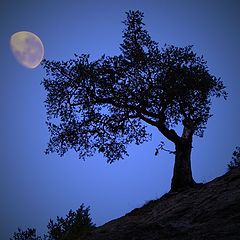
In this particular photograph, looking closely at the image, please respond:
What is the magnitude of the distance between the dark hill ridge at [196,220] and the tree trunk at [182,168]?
14.6 feet

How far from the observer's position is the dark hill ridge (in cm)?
948

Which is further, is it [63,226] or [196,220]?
[63,226]

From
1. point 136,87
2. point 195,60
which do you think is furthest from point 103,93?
point 195,60

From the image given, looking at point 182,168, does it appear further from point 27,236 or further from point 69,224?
point 27,236

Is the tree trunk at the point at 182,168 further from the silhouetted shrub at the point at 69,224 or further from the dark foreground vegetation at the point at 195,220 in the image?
the silhouetted shrub at the point at 69,224

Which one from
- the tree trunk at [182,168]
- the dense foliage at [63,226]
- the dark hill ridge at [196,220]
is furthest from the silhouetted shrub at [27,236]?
the dark hill ridge at [196,220]

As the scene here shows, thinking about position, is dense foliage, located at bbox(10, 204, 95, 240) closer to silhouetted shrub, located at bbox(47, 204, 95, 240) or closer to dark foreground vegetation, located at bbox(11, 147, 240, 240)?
silhouetted shrub, located at bbox(47, 204, 95, 240)

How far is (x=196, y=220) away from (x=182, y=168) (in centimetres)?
962

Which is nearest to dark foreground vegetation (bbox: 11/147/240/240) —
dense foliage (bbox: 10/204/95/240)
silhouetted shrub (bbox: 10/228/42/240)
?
dense foliage (bbox: 10/204/95/240)

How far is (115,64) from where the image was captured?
75.7ft

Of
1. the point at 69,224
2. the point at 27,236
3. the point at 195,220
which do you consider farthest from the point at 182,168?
the point at 27,236

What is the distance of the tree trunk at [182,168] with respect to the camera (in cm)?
2023

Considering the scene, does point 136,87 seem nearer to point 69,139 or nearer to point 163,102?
point 163,102

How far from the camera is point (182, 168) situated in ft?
67.8
